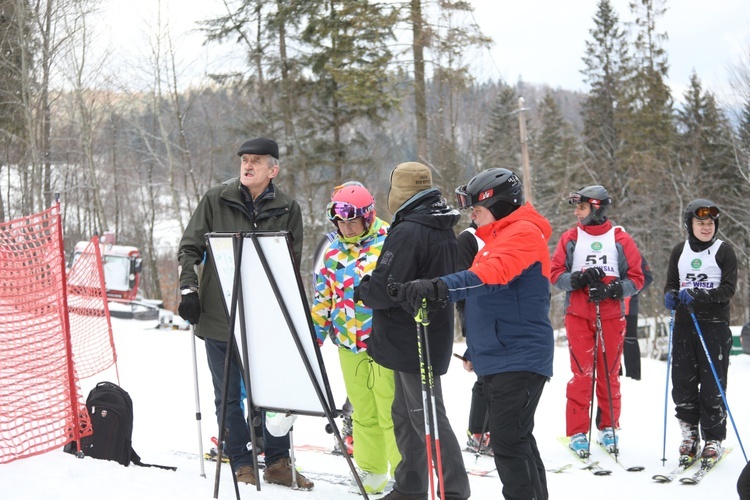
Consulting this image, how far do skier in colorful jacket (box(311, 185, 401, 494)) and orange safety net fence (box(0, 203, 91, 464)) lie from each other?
1801 mm

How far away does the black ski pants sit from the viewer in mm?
5840

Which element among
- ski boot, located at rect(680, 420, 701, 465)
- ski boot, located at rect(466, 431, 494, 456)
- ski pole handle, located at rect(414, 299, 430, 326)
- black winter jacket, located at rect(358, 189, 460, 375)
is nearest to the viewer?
ski pole handle, located at rect(414, 299, 430, 326)

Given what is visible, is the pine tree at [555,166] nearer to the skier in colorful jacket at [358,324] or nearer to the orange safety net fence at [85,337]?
the orange safety net fence at [85,337]

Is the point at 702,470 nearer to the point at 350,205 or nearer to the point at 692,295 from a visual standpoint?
the point at 692,295

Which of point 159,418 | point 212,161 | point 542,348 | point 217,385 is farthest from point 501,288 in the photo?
point 212,161

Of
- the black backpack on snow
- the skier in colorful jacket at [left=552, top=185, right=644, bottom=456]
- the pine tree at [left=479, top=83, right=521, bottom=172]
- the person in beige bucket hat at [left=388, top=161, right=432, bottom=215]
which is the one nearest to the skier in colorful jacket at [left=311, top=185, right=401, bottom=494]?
the person in beige bucket hat at [left=388, top=161, right=432, bottom=215]

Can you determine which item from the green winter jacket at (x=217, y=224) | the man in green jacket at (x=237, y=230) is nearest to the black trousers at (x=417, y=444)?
the man in green jacket at (x=237, y=230)

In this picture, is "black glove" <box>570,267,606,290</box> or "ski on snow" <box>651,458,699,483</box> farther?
"black glove" <box>570,267,606,290</box>

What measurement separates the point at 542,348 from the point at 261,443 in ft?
8.87

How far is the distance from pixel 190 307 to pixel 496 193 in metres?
1.91

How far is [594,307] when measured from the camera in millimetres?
6215

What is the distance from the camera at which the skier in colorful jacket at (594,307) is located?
618 centimetres

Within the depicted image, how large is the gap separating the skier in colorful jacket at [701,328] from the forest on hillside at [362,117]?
49.3 feet

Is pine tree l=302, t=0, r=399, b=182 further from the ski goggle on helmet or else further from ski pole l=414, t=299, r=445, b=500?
ski pole l=414, t=299, r=445, b=500
